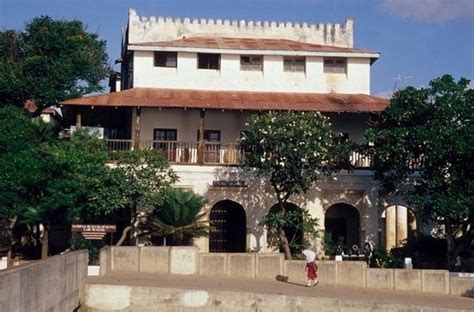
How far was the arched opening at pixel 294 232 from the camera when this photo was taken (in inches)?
Result: 1152

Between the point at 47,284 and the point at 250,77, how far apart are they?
65.4 ft

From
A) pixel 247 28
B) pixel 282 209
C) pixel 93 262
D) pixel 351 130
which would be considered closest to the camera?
pixel 93 262

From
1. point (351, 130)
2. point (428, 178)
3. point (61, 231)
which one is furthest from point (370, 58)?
point (61, 231)

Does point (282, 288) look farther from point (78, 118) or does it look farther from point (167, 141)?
point (78, 118)

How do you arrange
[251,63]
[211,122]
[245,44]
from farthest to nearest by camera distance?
[245,44], [251,63], [211,122]

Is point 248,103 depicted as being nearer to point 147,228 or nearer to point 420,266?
point 147,228

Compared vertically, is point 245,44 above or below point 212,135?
above

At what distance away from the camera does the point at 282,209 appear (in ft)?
95.4

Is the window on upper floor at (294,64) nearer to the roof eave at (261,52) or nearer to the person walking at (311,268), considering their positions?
the roof eave at (261,52)

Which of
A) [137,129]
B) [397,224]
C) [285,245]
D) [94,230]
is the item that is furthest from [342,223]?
[94,230]

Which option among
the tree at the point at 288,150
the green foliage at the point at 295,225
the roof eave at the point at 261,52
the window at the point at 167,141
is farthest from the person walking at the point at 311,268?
the roof eave at the point at 261,52

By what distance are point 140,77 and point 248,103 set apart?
218 inches

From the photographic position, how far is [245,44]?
119 ft

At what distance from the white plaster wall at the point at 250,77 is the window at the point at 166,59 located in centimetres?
23
